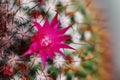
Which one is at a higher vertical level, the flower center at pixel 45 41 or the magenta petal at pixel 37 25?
the magenta petal at pixel 37 25

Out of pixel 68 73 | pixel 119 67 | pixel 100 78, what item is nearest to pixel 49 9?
pixel 68 73

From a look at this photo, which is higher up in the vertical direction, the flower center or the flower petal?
the flower petal

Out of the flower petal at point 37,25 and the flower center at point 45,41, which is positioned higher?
the flower petal at point 37,25

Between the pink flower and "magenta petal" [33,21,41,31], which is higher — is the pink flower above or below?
below

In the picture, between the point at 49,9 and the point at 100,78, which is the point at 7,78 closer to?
the point at 49,9

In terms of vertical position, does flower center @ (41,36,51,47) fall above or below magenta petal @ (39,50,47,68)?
above

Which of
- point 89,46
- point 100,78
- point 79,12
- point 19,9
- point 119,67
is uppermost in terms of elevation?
point 19,9

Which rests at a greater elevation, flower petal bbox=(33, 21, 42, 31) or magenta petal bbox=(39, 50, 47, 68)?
flower petal bbox=(33, 21, 42, 31)

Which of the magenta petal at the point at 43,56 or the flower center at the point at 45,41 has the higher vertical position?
the flower center at the point at 45,41
